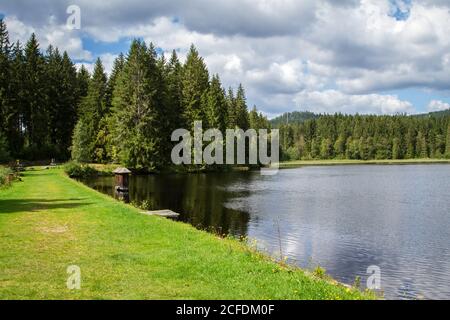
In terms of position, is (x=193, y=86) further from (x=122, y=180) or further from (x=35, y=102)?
(x=122, y=180)

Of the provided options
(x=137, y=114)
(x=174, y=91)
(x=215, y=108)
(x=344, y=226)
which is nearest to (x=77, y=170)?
(x=137, y=114)

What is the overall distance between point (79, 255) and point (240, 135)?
261 feet

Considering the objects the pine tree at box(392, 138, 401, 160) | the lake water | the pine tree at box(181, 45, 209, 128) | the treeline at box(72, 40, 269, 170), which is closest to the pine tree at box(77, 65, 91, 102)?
the treeline at box(72, 40, 269, 170)

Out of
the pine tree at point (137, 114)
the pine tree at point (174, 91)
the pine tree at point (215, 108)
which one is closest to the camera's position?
the pine tree at point (137, 114)

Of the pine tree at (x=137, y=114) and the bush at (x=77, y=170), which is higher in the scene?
the pine tree at (x=137, y=114)

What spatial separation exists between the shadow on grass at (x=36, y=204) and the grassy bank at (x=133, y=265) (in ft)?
5.81

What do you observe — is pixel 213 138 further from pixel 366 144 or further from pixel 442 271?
pixel 366 144

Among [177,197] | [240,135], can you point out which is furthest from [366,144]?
[177,197]

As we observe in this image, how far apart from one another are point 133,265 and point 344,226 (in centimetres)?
1743

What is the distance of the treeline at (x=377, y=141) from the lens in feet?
589

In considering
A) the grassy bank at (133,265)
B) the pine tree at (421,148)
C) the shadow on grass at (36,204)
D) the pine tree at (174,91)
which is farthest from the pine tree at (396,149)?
the grassy bank at (133,265)

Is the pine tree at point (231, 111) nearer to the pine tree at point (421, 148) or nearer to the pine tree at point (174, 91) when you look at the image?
the pine tree at point (174, 91)

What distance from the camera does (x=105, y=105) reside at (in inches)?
3007

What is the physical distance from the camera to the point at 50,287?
30.7 ft
